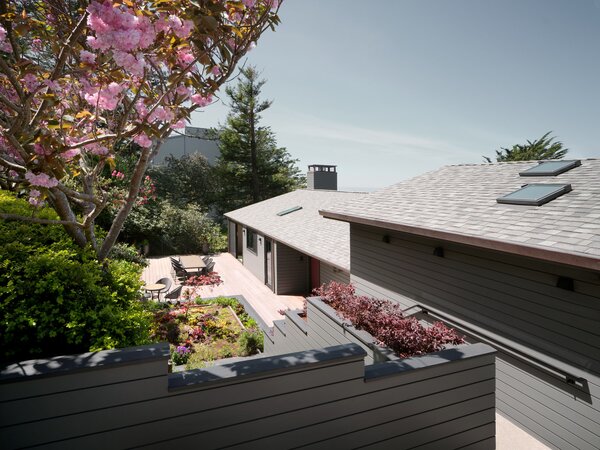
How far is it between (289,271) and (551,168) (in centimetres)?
974

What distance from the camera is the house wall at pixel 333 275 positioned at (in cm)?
1099

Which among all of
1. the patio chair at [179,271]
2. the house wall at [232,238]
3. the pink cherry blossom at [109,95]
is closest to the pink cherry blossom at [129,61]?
the pink cherry blossom at [109,95]

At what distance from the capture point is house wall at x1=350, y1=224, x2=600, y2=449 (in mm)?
3817

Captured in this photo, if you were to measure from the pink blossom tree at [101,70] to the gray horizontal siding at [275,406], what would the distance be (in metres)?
2.05

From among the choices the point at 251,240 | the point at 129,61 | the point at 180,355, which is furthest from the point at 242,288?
the point at 129,61

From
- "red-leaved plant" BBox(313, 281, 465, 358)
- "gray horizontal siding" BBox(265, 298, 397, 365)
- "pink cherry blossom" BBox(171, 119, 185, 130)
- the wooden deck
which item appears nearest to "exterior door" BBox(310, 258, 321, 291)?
the wooden deck

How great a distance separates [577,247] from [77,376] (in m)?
4.88

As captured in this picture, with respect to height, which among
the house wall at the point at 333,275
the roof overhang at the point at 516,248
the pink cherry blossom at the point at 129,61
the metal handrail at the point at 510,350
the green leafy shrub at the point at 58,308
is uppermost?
the pink cherry blossom at the point at 129,61

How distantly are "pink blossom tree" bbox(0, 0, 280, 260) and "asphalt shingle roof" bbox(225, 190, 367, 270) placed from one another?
5797 millimetres

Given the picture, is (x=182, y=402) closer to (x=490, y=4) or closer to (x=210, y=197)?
(x=490, y=4)

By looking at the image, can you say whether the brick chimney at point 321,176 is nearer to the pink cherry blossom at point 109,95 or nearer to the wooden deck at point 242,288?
the wooden deck at point 242,288

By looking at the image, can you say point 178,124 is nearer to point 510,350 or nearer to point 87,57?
point 87,57

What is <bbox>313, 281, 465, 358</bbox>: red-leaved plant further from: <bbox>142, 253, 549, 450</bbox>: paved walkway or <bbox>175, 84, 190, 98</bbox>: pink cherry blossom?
<bbox>175, 84, 190, 98</bbox>: pink cherry blossom

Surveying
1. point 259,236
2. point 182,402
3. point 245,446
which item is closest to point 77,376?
point 182,402
